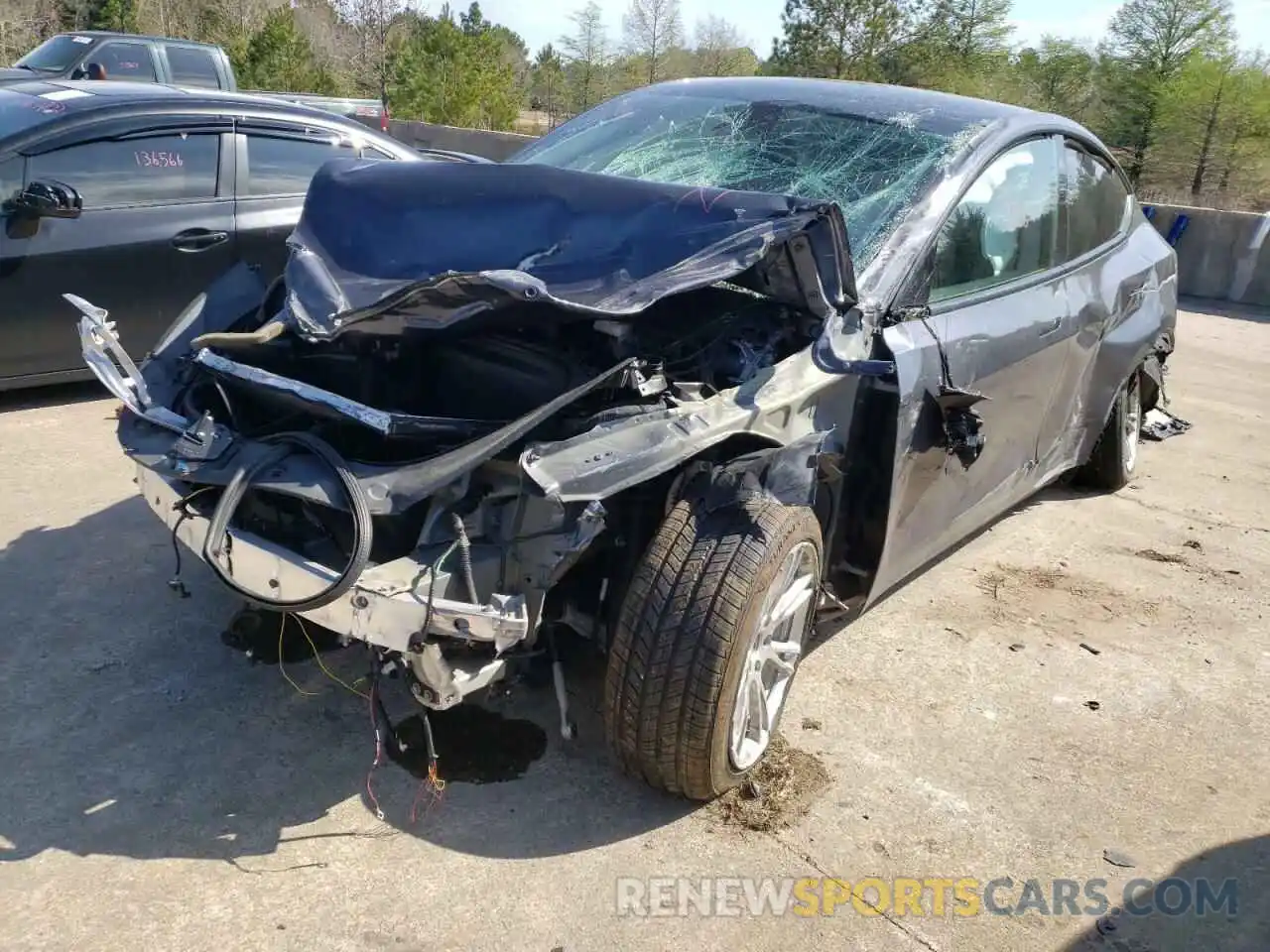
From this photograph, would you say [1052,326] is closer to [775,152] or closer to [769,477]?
[775,152]

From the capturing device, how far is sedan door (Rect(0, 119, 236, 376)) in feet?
16.7

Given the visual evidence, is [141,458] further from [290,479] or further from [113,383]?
[290,479]

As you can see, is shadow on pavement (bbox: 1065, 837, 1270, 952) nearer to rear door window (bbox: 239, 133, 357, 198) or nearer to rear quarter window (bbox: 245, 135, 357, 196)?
rear quarter window (bbox: 245, 135, 357, 196)

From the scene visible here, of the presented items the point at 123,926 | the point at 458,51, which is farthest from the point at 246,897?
the point at 458,51

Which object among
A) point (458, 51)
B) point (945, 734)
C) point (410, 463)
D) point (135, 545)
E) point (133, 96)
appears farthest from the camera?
point (458, 51)

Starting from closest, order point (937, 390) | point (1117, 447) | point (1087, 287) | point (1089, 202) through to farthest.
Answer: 1. point (937, 390)
2. point (1087, 287)
3. point (1089, 202)
4. point (1117, 447)

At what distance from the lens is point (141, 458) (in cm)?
284

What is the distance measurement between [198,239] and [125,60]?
9.13 metres

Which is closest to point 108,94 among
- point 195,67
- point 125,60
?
point 125,60

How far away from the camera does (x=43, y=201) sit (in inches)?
196

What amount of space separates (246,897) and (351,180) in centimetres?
227

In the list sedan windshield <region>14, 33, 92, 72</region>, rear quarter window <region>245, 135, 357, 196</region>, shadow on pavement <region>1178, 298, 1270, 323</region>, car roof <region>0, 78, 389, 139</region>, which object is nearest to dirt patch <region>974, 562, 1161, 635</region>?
rear quarter window <region>245, 135, 357, 196</region>

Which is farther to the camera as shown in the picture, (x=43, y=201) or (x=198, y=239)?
(x=198, y=239)

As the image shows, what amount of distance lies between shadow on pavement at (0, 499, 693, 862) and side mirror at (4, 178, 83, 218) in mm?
2118
